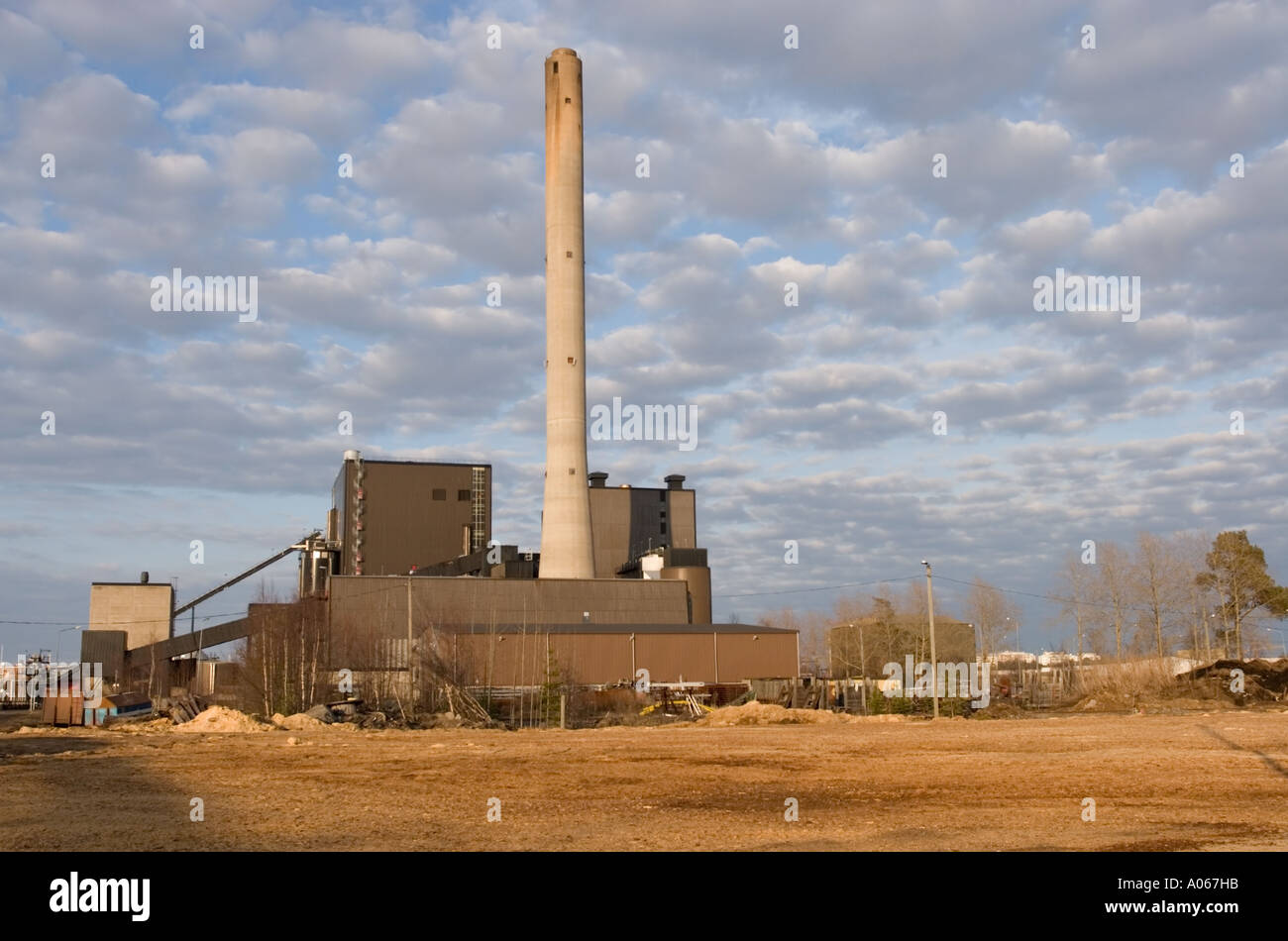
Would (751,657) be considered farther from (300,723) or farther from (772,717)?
(300,723)

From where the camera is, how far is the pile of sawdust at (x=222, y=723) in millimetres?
40375

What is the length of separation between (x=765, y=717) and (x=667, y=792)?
25.6 m

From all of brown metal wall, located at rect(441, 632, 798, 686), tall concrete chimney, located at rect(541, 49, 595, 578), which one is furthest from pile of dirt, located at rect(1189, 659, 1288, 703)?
tall concrete chimney, located at rect(541, 49, 595, 578)

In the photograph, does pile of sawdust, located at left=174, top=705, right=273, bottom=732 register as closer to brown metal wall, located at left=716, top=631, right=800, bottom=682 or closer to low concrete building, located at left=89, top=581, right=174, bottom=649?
brown metal wall, located at left=716, top=631, right=800, bottom=682

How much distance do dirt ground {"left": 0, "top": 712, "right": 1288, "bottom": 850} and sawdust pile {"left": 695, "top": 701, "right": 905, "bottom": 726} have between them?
9.03m

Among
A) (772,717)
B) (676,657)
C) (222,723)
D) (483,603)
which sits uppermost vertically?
(483,603)

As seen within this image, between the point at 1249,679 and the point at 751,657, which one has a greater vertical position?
the point at 751,657

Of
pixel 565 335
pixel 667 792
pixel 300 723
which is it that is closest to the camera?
pixel 667 792

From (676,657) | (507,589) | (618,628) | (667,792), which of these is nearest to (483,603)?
(507,589)

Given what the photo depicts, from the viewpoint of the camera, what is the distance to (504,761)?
86.4ft

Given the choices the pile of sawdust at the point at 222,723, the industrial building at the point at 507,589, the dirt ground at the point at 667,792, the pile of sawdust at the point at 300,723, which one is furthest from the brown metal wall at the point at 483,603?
the dirt ground at the point at 667,792

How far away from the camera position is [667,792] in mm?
19484
